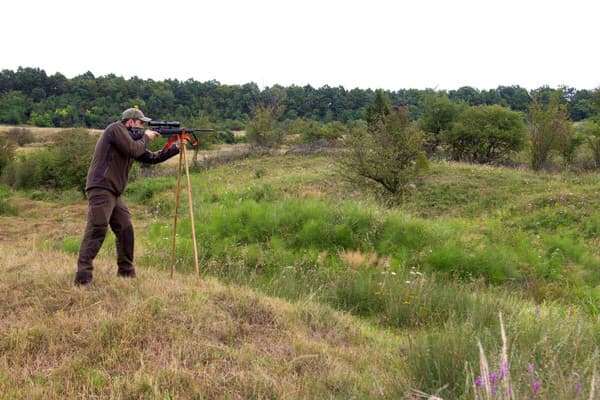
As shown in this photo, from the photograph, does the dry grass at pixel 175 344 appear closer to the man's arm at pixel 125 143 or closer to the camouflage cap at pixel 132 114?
the man's arm at pixel 125 143

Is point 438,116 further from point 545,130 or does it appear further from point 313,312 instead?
point 313,312

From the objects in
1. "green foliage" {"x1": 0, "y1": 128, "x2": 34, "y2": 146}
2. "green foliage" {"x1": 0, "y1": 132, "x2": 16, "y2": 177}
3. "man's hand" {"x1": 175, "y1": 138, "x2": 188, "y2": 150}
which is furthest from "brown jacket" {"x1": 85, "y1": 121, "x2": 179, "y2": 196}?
"green foliage" {"x1": 0, "y1": 128, "x2": 34, "y2": 146}

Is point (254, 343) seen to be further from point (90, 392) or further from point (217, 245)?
point (217, 245)

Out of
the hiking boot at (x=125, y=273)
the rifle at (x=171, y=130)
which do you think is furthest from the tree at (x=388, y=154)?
the hiking boot at (x=125, y=273)

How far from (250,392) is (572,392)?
229cm

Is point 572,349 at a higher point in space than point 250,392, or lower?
higher

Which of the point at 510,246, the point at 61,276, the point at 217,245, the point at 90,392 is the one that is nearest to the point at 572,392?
the point at 90,392

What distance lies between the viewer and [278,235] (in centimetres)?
1048

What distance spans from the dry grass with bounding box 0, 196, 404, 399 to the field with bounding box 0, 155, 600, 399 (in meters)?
0.02

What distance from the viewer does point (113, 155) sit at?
5973 millimetres

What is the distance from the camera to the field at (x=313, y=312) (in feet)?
12.0

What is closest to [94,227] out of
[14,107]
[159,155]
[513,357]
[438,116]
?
[159,155]

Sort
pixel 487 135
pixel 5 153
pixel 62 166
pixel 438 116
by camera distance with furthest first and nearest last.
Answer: pixel 438 116 < pixel 5 153 < pixel 487 135 < pixel 62 166

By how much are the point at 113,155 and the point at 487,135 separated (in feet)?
98.1
